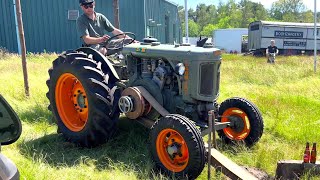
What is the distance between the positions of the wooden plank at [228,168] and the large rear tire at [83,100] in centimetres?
143

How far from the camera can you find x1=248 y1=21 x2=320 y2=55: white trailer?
28062 millimetres

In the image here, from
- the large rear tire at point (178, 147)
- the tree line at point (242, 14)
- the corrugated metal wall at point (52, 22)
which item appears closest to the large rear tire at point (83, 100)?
the large rear tire at point (178, 147)

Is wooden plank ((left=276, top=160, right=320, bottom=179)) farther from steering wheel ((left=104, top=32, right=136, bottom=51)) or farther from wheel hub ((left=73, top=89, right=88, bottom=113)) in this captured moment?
steering wheel ((left=104, top=32, right=136, bottom=51))

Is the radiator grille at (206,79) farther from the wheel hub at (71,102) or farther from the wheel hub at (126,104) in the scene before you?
the wheel hub at (71,102)

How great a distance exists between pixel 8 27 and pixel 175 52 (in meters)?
14.7

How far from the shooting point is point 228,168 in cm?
354

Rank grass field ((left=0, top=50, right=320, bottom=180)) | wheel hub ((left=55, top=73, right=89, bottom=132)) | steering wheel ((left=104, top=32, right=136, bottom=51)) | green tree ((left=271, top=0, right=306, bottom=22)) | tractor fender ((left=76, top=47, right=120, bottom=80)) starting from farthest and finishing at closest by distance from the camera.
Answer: green tree ((left=271, top=0, right=306, bottom=22)), steering wheel ((left=104, top=32, right=136, bottom=51)), wheel hub ((left=55, top=73, right=89, bottom=132)), tractor fender ((left=76, top=47, right=120, bottom=80)), grass field ((left=0, top=50, right=320, bottom=180))

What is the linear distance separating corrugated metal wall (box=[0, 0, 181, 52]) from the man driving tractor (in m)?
11.3

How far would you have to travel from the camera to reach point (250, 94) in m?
7.95

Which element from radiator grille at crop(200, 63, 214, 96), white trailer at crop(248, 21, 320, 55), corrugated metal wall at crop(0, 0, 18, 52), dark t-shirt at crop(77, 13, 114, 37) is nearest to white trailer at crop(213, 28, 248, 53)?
white trailer at crop(248, 21, 320, 55)

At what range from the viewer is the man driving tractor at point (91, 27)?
5160 millimetres

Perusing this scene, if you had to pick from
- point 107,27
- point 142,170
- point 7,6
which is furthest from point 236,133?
point 7,6

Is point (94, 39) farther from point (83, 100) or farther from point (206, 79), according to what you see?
point (206, 79)

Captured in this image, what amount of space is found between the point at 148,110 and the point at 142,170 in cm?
83
